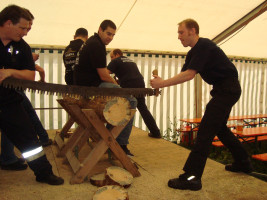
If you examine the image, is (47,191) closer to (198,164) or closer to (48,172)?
(48,172)

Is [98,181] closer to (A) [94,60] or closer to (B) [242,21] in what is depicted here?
(A) [94,60]

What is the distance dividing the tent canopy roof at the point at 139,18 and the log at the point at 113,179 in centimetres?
302

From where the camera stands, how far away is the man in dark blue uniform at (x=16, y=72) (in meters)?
1.97

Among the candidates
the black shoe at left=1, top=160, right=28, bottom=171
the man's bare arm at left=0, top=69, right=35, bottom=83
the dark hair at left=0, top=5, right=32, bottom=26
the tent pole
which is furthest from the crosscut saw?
the tent pole

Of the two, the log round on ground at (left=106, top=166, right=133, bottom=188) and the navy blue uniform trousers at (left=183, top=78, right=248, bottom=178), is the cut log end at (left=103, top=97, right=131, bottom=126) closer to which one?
the log round on ground at (left=106, top=166, right=133, bottom=188)

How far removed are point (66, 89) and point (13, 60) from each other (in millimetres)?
500

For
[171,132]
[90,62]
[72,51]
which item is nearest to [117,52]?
[72,51]

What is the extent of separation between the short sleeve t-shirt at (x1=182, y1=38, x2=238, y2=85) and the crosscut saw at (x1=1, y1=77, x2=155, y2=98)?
58 centimetres

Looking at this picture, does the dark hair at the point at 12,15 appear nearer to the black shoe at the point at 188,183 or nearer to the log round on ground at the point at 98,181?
the log round on ground at the point at 98,181

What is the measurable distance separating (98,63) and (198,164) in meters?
1.46

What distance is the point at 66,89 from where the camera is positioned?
2262 mm

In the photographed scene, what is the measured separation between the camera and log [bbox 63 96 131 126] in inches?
91.2

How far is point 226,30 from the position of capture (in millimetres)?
5500

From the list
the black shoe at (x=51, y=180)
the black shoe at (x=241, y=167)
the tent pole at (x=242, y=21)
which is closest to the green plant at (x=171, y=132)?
the tent pole at (x=242, y=21)
